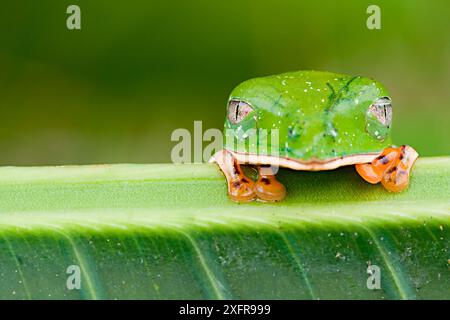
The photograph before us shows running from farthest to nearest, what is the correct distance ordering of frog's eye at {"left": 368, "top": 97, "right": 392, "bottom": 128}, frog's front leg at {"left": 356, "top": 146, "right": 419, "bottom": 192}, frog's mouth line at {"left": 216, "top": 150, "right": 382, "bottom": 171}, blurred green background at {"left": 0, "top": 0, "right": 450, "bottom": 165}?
blurred green background at {"left": 0, "top": 0, "right": 450, "bottom": 165}, frog's eye at {"left": 368, "top": 97, "right": 392, "bottom": 128}, frog's front leg at {"left": 356, "top": 146, "right": 419, "bottom": 192}, frog's mouth line at {"left": 216, "top": 150, "right": 382, "bottom": 171}

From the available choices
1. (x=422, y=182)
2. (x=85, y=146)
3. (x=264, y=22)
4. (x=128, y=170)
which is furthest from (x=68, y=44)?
(x=422, y=182)

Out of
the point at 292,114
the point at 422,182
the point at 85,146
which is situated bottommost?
the point at 85,146

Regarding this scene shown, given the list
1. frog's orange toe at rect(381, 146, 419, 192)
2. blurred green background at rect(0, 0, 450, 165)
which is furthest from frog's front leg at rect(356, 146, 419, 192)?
blurred green background at rect(0, 0, 450, 165)

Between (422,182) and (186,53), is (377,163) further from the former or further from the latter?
(186,53)

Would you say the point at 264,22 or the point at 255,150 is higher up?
the point at 264,22

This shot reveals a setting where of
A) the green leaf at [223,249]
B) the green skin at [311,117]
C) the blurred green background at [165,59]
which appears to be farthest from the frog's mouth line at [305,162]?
the blurred green background at [165,59]

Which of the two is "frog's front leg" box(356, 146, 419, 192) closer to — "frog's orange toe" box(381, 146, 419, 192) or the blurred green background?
"frog's orange toe" box(381, 146, 419, 192)

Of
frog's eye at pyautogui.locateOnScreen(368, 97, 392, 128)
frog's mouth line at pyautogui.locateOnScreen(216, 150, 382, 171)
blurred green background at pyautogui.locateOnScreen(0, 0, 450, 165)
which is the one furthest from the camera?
blurred green background at pyautogui.locateOnScreen(0, 0, 450, 165)
